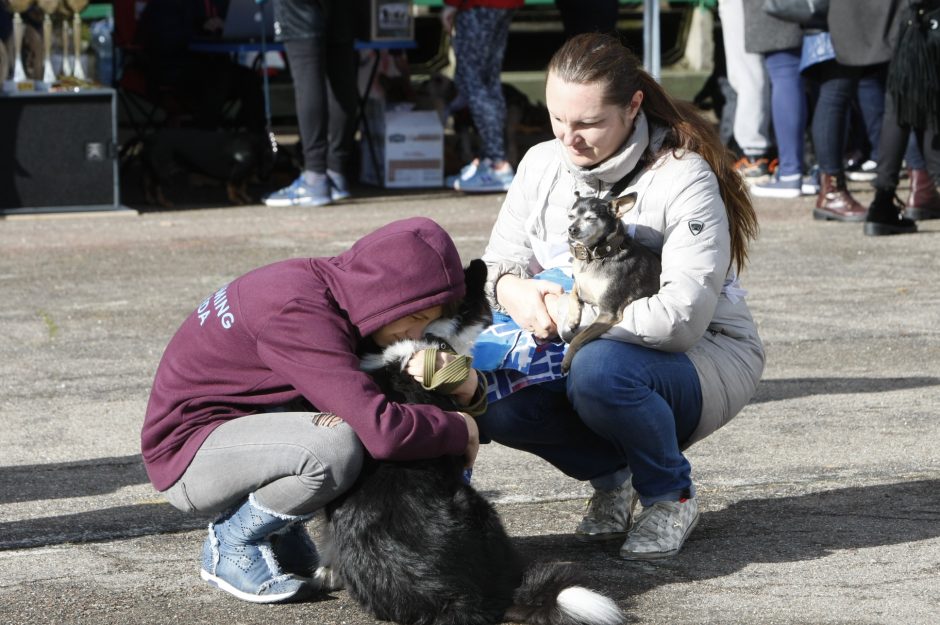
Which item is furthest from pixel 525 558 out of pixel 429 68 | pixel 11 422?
pixel 429 68

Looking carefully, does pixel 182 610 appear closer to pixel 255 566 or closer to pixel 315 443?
pixel 255 566

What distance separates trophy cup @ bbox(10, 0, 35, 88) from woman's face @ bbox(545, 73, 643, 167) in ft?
20.2

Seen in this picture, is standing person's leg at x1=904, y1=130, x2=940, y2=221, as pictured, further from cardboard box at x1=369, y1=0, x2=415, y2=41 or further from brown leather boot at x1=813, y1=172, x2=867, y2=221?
cardboard box at x1=369, y1=0, x2=415, y2=41

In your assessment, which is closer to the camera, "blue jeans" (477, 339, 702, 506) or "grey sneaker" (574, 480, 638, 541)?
"blue jeans" (477, 339, 702, 506)

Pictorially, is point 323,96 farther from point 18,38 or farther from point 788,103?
point 788,103

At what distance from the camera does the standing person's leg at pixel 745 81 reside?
380 inches

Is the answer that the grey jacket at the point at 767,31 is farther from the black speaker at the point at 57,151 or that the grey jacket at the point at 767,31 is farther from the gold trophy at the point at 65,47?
the gold trophy at the point at 65,47

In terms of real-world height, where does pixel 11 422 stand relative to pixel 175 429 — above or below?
below

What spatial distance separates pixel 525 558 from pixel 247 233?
19.2ft

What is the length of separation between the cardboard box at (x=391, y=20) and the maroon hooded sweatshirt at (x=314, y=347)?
7328 millimetres

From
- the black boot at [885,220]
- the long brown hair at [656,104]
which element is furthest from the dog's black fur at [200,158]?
the long brown hair at [656,104]

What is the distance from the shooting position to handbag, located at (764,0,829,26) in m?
8.49

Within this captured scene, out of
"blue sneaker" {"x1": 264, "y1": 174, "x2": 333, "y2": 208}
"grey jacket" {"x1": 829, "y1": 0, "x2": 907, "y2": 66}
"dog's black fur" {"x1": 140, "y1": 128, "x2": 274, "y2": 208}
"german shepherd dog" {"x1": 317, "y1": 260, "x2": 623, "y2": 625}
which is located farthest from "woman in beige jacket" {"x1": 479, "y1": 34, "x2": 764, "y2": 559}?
"dog's black fur" {"x1": 140, "y1": 128, "x2": 274, "y2": 208}

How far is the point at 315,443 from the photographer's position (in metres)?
3.16
